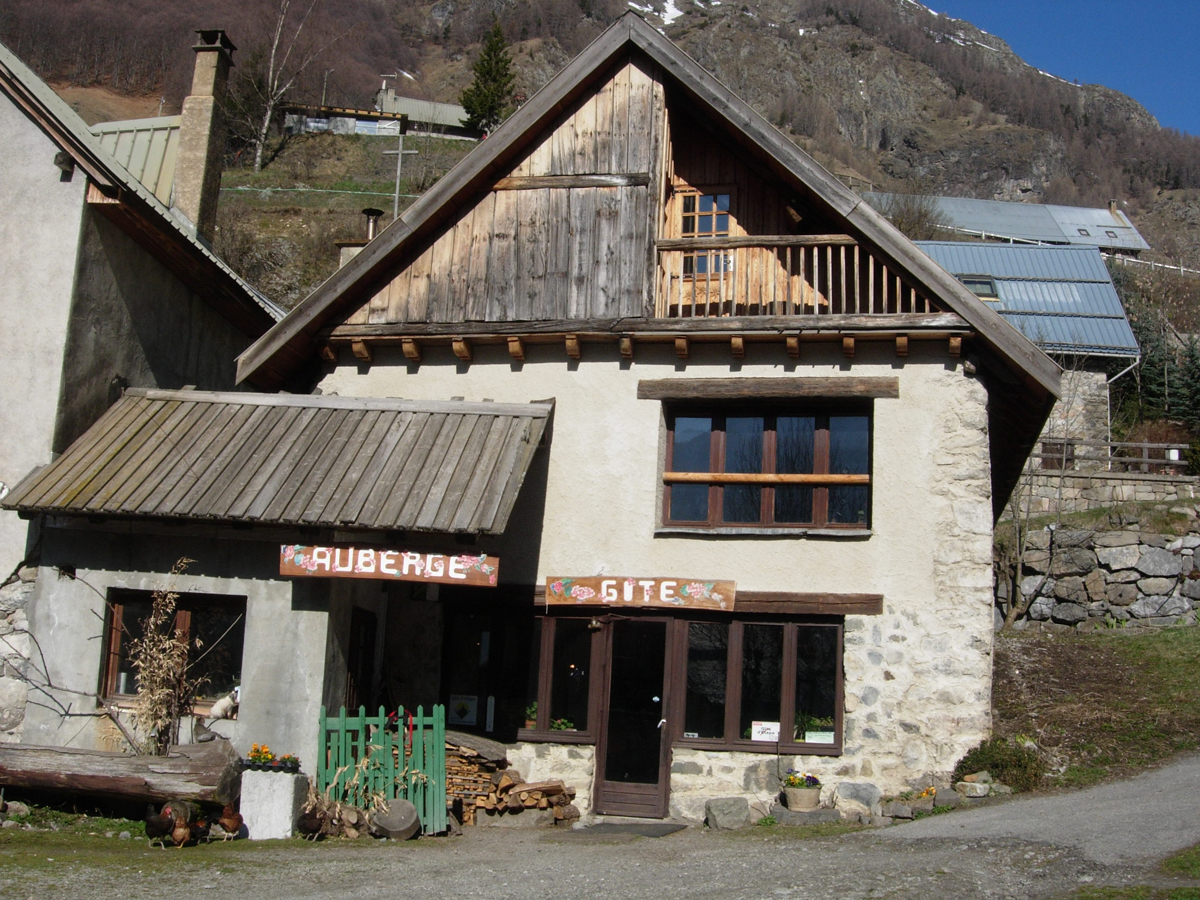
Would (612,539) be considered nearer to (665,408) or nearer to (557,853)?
(665,408)

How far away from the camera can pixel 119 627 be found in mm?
12492

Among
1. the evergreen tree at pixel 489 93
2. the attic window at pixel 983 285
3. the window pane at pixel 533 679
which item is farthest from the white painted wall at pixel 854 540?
the evergreen tree at pixel 489 93

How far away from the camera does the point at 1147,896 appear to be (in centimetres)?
762

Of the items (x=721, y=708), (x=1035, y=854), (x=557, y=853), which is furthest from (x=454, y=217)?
(x=1035, y=854)

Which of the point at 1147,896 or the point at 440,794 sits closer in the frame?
the point at 1147,896

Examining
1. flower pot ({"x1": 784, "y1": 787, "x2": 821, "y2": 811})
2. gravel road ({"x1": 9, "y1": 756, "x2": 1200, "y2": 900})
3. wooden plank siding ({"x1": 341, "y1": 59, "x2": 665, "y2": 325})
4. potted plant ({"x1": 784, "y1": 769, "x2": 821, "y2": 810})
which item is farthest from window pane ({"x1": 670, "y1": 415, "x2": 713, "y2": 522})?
gravel road ({"x1": 9, "y1": 756, "x2": 1200, "y2": 900})

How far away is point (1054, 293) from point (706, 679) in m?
27.2

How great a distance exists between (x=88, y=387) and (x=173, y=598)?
10.4ft

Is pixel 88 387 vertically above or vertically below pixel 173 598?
above

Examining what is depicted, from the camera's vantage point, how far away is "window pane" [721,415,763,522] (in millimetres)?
13266

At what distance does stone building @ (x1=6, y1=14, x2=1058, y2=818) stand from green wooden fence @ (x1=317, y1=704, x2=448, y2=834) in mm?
267

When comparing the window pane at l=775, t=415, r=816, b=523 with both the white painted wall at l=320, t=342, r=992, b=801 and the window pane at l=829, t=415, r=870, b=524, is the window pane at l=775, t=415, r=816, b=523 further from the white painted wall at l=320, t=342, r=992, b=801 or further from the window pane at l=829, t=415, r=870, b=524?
the white painted wall at l=320, t=342, r=992, b=801

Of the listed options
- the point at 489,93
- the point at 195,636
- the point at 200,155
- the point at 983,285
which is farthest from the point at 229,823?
the point at 489,93

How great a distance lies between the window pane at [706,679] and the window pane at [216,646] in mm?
4929
